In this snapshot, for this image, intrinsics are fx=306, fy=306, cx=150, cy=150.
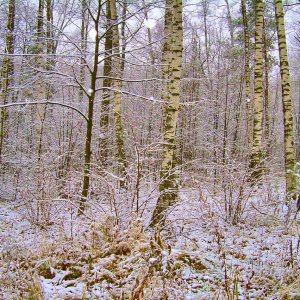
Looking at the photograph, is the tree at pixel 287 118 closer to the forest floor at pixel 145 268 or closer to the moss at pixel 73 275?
the forest floor at pixel 145 268

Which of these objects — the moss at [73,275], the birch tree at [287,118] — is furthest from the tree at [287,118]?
the moss at [73,275]

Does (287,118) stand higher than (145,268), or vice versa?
(287,118)

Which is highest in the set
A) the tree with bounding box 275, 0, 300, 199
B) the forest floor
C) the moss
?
the tree with bounding box 275, 0, 300, 199

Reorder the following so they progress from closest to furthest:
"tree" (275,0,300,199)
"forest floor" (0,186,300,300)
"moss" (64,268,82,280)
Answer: "forest floor" (0,186,300,300), "moss" (64,268,82,280), "tree" (275,0,300,199)

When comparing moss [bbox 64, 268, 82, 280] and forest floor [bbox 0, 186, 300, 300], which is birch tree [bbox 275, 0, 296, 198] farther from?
moss [bbox 64, 268, 82, 280]

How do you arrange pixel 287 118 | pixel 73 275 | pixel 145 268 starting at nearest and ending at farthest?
1. pixel 145 268
2. pixel 73 275
3. pixel 287 118

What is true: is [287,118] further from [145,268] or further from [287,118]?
[145,268]

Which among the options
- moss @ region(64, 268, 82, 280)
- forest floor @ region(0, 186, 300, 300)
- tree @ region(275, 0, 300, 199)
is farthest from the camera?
tree @ region(275, 0, 300, 199)

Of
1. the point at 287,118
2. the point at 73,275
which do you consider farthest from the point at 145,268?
the point at 287,118

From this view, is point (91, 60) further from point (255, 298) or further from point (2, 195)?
point (2, 195)

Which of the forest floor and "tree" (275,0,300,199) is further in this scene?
"tree" (275,0,300,199)

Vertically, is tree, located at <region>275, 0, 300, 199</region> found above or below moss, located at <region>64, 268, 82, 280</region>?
above

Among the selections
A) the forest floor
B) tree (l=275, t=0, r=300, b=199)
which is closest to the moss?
the forest floor

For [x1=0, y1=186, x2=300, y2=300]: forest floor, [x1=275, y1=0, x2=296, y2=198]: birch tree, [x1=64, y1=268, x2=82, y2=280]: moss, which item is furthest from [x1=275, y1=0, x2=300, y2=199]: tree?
[x1=64, y1=268, x2=82, y2=280]: moss
